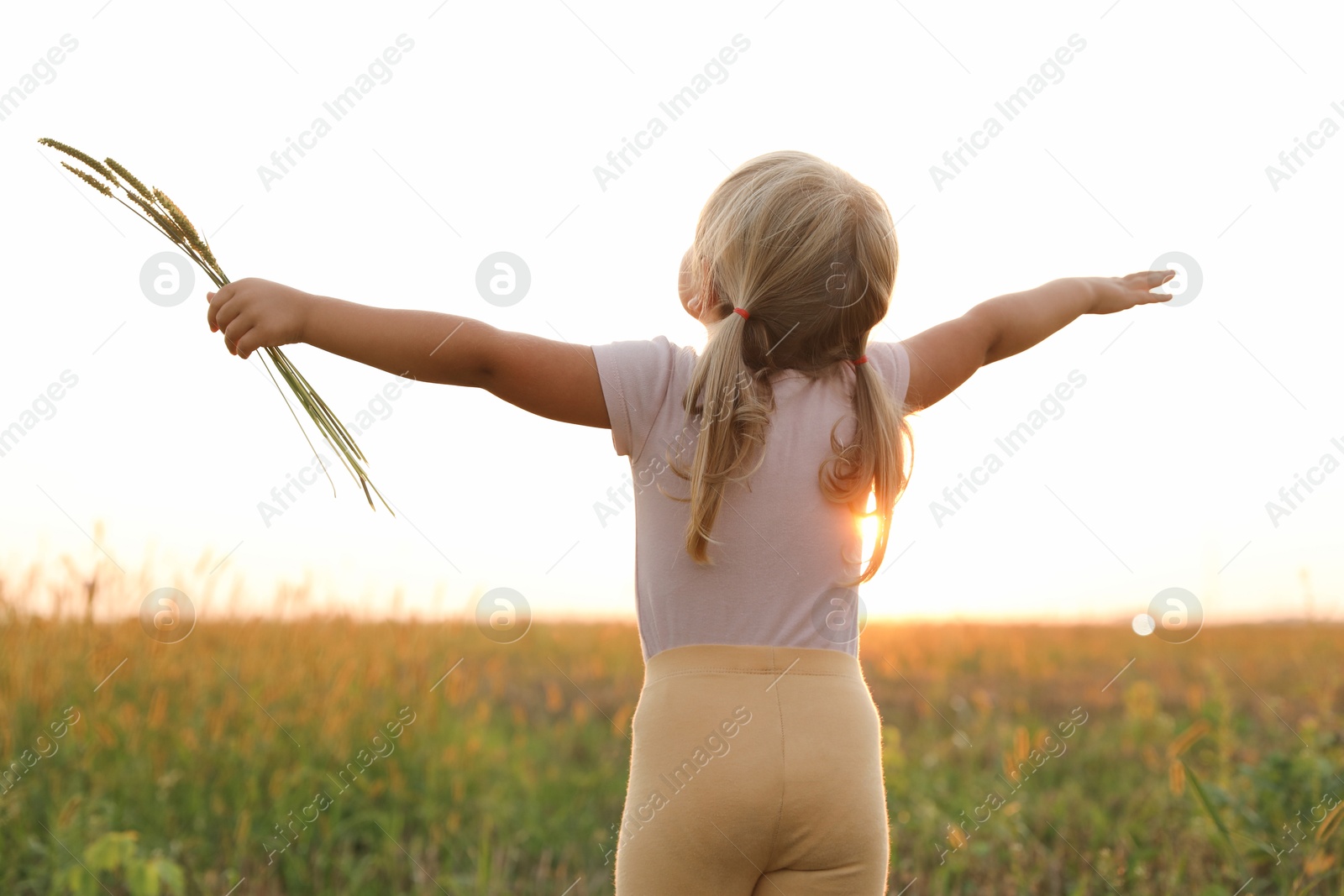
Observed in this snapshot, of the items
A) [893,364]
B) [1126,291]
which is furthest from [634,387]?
[1126,291]

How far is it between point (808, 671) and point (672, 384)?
536mm

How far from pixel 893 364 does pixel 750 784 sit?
0.83 meters

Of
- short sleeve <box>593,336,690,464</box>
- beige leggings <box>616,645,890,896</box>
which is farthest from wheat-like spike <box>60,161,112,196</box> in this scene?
beige leggings <box>616,645,890,896</box>

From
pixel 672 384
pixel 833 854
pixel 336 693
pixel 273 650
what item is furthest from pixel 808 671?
pixel 273 650

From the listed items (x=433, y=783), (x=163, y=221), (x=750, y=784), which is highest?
(x=163, y=221)

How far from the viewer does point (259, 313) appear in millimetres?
1634

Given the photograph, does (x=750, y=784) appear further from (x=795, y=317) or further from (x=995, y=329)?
(x=995, y=329)

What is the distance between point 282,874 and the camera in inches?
138

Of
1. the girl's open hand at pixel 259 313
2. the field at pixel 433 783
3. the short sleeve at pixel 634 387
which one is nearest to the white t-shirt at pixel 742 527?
the short sleeve at pixel 634 387

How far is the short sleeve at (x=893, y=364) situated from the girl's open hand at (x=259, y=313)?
3.28ft

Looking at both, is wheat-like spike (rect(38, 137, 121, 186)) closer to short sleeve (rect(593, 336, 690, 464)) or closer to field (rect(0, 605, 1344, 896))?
short sleeve (rect(593, 336, 690, 464))

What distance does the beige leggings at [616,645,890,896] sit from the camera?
163cm

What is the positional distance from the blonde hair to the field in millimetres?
1767

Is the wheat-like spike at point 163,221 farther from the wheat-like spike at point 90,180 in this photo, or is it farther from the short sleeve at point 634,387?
the short sleeve at point 634,387
